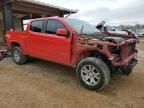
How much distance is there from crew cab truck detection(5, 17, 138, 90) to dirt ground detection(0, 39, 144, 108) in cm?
44

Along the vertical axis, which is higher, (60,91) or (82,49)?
(82,49)

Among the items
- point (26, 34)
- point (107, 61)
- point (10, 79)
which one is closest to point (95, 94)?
point (107, 61)

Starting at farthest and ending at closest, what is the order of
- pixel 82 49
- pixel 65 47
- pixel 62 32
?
pixel 65 47
pixel 62 32
pixel 82 49

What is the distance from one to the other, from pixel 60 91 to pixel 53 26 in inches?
84.4

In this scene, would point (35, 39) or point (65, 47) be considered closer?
point (65, 47)

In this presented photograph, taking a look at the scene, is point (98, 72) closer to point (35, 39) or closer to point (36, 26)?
point (35, 39)

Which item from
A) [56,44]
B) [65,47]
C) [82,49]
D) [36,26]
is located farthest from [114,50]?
[36,26]

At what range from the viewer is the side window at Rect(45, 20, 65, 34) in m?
5.72

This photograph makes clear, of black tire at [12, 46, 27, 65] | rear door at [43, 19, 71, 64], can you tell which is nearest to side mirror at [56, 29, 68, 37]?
rear door at [43, 19, 71, 64]

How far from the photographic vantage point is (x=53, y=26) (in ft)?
19.4

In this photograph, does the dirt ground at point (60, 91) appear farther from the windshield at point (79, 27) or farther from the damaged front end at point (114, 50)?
the windshield at point (79, 27)

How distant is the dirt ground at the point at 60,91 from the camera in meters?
4.11

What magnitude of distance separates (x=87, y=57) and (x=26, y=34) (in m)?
2.77

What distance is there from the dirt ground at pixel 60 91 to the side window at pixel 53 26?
1.41m
